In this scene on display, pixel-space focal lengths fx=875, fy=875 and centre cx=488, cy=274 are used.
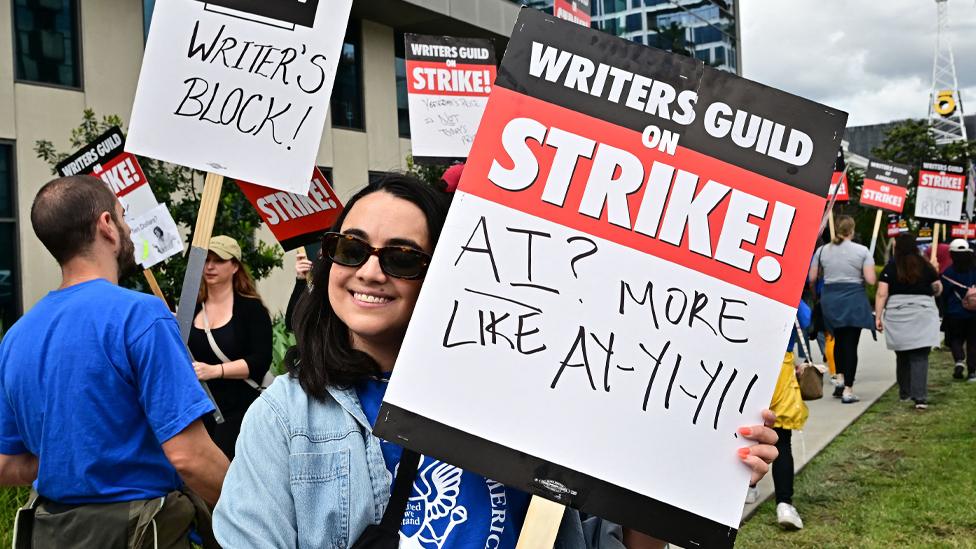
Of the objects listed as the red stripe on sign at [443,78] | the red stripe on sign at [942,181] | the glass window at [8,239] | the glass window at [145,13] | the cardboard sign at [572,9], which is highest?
the glass window at [145,13]

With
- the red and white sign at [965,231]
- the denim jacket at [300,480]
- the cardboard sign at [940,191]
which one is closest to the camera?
the denim jacket at [300,480]

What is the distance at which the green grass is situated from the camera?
17.5 ft

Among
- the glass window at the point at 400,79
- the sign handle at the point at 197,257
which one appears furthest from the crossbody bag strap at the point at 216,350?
the glass window at the point at 400,79

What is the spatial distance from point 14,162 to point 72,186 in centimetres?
1027

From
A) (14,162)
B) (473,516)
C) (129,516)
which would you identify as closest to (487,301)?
(473,516)

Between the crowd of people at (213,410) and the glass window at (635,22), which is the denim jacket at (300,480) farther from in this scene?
the glass window at (635,22)

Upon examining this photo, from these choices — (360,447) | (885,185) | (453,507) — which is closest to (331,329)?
(360,447)

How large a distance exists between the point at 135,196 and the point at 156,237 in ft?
0.80

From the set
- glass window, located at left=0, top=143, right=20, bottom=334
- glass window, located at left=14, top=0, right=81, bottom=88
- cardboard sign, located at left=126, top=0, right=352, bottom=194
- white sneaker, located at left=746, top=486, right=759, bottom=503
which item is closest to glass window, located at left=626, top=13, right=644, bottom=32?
glass window, located at left=14, top=0, right=81, bottom=88

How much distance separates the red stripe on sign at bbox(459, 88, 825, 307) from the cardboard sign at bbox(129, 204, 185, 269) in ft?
10.0

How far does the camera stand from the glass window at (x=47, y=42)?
469 inches

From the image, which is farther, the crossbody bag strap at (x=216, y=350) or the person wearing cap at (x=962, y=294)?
the person wearing cap at (x=962, y=294)

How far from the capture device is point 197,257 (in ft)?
11.6

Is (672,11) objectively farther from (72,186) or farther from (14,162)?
(72,186)
